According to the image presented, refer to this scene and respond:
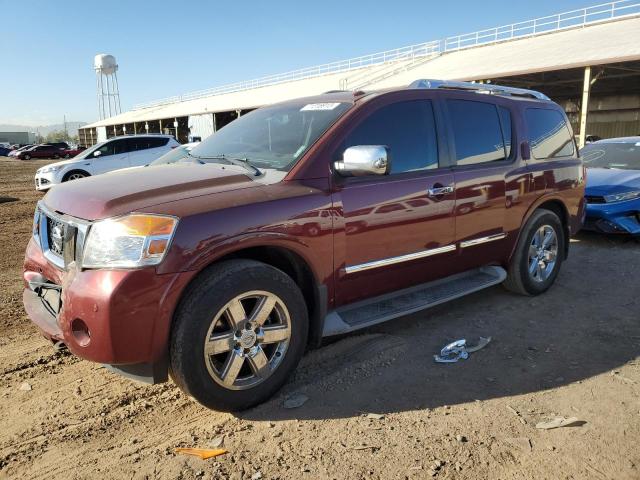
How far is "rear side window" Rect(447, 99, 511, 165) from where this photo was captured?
412 centimetres

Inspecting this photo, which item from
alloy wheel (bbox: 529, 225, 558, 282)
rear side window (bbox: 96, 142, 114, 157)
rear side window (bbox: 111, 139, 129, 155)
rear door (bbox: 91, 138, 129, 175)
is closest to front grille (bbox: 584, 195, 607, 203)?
alloy wheel (bbox: 529, 225, 558, 282)

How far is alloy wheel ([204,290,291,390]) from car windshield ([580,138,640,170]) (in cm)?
722

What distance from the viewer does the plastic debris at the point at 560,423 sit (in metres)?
2.80

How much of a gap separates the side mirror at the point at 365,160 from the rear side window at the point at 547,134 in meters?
2.36

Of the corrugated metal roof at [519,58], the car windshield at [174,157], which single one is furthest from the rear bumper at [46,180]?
the corrugated metal roof at [519,58]

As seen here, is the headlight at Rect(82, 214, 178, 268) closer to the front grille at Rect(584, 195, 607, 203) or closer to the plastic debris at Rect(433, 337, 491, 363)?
the plastic debris at Rect(433, 337, 491, 363)

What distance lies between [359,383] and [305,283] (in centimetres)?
72

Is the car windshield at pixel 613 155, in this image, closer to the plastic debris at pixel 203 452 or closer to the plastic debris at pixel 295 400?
the plastic debris at pixel 295 400

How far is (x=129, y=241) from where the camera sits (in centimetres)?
255

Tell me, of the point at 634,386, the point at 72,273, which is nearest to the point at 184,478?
the point at 72,273

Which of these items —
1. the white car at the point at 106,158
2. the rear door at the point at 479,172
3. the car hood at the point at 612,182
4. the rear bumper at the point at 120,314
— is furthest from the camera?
the white car at the point at 106,158

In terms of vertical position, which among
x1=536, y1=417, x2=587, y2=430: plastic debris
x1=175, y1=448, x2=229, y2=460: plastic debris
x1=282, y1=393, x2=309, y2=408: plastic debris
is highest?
x1=282, y1=393, x2=309, y2=408: plastic debris

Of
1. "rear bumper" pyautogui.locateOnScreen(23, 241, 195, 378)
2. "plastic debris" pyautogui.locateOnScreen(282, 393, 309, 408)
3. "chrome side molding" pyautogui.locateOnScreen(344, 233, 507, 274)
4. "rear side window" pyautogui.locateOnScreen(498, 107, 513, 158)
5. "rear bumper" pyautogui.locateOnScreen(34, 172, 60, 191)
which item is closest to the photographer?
"rear bumper" pyautogui.locateOnScreen(23, 241, 195, 378)

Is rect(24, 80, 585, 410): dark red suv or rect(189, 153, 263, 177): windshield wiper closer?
rect(24, 80, 585, 410): dark red suv
